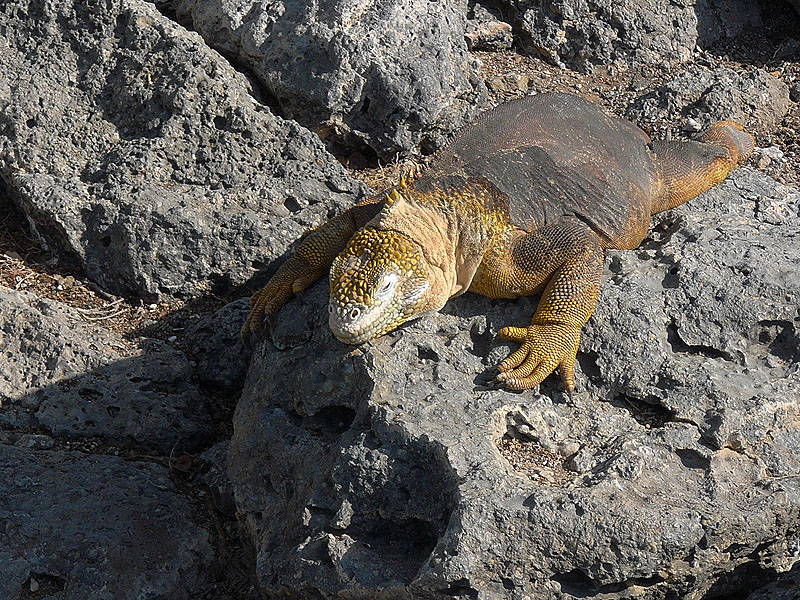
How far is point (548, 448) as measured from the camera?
3.58 m

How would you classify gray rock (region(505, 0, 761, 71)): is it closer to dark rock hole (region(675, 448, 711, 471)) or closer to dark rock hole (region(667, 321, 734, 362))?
dark rock hole (region(667, 321, 734, 362))

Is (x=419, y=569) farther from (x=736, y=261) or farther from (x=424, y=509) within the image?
(x=736, y=261)

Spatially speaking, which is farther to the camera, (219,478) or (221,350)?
(221,350)

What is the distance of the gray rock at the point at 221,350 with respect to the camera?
487cm

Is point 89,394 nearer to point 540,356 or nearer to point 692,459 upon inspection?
point 540,356

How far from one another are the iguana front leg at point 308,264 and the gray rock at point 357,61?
154cm

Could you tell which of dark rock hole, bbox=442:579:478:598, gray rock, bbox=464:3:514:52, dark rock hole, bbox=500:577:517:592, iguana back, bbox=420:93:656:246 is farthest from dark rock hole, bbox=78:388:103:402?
gray rock, bbox=464:3:514:52

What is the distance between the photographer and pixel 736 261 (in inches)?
167

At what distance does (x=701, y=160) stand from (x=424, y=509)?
2.82 metres

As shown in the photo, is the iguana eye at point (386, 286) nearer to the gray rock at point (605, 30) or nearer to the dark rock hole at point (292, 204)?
the dark rock hole at point (292, 204)

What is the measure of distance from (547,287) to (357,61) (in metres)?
2.42

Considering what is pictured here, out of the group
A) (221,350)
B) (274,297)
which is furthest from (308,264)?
(221,350)

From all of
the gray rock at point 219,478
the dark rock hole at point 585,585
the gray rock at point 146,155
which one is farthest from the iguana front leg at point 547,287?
the gray rock at point 146,155

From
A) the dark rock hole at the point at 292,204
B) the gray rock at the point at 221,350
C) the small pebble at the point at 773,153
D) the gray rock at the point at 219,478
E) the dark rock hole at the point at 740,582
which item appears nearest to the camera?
the dark rock hole at the point at 740,582
